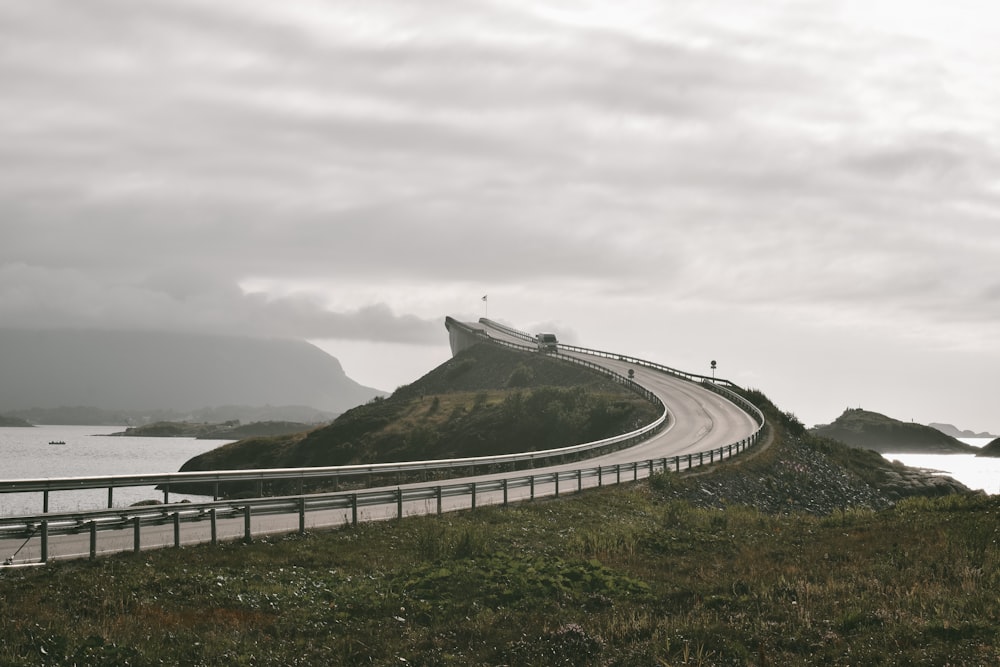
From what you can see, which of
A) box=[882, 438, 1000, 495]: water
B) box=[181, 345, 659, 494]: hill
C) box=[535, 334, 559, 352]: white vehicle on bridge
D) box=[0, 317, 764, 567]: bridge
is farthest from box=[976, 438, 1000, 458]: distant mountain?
box=[0, 317, 764, 567]: bridge

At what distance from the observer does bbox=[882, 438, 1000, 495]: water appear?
10700cm

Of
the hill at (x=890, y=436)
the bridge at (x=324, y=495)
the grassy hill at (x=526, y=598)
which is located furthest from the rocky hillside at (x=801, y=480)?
the hill at (x=890, y=436)

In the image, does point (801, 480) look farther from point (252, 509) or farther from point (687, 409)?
point (252, 509)

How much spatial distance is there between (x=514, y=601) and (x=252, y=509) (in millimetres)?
8904

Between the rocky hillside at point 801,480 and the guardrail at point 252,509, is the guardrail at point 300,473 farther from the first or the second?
the rocky hillside at point 801,480

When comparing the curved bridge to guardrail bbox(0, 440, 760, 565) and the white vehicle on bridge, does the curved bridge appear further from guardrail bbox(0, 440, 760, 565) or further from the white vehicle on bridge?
guardrail bbox(0, 440, 760, 565)

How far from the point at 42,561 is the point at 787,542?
62.3 feet

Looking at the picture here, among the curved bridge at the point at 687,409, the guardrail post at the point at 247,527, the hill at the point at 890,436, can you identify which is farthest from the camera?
the hill at the point at 890,436

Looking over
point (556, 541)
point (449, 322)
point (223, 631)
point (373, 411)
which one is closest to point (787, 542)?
point (556, 541)

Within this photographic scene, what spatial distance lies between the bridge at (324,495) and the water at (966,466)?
41987 mm

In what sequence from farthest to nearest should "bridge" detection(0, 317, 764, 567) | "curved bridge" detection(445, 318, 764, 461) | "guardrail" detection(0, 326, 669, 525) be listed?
"curved bridge" detection(445, 318, 764, 461) < "guardrail" detection(0, 326, 669, 525) < "bridge" detection(0, 317, 764, 567)

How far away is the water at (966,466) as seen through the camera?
10700 centimetres

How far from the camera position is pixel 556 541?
27078 millimetres

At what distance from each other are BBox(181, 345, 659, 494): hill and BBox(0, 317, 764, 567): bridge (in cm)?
934
